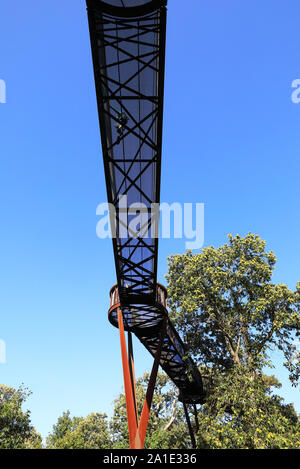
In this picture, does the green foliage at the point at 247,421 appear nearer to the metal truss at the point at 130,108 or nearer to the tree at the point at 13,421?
the metal truss at the point at 130,108

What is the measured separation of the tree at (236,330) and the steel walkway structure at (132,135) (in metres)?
4.81

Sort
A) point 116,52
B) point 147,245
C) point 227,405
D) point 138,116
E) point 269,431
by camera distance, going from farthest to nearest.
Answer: point 227,405, point 269,431, point 147,245, point 138,116, point 116,52

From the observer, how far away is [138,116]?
21.3 feet

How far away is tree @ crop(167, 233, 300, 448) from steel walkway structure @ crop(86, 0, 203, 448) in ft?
15.8

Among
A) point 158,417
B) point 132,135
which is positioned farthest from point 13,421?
point 132,135

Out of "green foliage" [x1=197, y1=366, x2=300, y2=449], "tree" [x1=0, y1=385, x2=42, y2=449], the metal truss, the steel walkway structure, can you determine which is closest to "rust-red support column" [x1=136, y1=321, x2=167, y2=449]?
the steel walkway structure

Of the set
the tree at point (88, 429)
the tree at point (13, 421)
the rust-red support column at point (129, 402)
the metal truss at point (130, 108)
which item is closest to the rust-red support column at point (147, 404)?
Result: the rust-red support column at point (129, 402)

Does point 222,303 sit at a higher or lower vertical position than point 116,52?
lower

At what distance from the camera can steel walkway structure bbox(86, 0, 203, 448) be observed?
5.14 m

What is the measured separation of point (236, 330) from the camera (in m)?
16.2

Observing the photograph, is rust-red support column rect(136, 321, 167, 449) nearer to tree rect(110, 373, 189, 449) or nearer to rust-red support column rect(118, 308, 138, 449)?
rust-red support column rect(118, 308, 138, 449)
